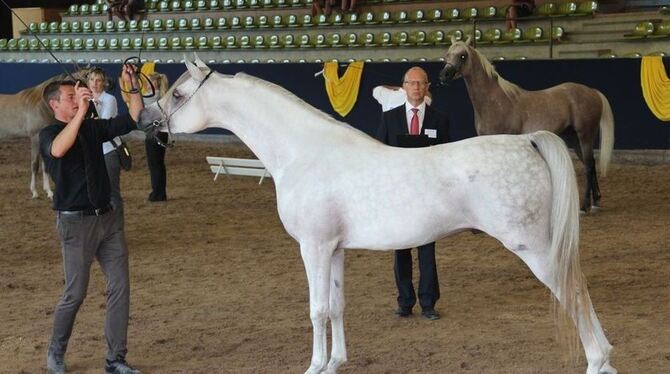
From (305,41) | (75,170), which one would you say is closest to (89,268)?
(75,170)

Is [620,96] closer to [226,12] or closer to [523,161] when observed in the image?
[523,161]

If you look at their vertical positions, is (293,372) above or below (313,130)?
below

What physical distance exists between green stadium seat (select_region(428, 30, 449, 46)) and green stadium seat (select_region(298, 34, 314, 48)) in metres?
2.87

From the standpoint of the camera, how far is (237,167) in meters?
14.6

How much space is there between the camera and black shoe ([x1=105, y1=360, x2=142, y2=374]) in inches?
220

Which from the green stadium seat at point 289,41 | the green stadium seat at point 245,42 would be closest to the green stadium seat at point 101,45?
the green stadium seat at point 245,42

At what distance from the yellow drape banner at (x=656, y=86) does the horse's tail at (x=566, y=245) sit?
9694 millimetres

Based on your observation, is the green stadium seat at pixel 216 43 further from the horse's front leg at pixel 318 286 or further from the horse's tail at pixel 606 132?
the horse's front leg at pixel 318 286

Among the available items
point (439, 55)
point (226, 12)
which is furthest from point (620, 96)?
point (226, 12)

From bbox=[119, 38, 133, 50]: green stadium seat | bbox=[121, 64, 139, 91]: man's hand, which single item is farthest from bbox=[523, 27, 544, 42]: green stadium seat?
bbox=[121, 64, 139, 91]: man's hand

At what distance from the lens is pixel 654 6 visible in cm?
1852

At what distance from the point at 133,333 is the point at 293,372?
4.90 ft

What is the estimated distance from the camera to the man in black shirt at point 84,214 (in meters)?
5.42

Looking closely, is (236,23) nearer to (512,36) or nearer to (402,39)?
(402,39)
